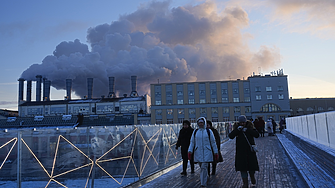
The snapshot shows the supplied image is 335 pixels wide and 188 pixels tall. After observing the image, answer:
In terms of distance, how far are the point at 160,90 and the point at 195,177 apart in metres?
73.5

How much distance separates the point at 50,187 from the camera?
19.6ft

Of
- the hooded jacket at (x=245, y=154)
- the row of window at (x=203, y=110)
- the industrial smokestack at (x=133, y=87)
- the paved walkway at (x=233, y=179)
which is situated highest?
the industrial smokestack at (x=133, y=87)

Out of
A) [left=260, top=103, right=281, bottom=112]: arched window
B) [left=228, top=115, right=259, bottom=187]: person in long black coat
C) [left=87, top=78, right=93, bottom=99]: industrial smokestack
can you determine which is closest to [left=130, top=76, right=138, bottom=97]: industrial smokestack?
[left=87, top=78, right=93, bottom=99]: industrial smokestack

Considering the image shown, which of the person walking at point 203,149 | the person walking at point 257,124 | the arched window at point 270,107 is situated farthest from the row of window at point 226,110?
the person walking at point 203,149

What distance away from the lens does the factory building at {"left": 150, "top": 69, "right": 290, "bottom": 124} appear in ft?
255

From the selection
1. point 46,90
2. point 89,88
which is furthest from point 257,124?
point 46,90

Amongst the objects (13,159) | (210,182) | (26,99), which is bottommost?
(210,182)

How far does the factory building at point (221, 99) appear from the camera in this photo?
77875 millimetres

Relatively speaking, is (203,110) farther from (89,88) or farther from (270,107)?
(89,88)

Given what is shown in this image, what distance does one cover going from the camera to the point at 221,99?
80688mm

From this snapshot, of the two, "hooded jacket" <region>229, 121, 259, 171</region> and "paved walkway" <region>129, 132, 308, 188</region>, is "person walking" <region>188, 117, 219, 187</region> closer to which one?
"hooded jacket" <region>229, 121, 259, 171</region>

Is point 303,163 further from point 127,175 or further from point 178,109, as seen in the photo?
point 178,109

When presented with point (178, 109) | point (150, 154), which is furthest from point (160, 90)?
point (150, 154)

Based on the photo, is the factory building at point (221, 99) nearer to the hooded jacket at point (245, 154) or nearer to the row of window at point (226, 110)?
the row of window at point (226, 110)
